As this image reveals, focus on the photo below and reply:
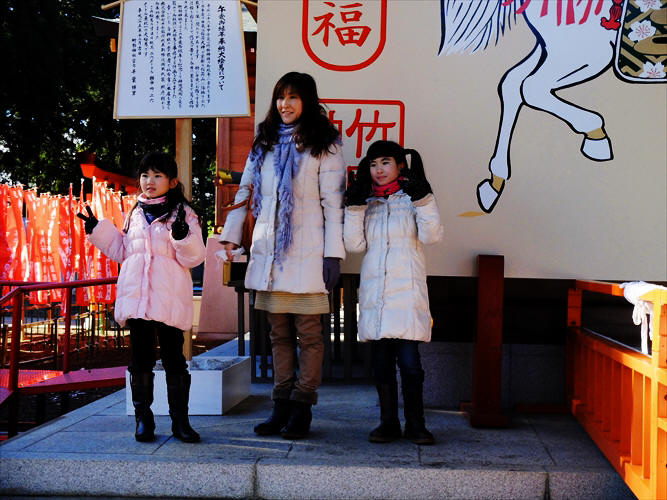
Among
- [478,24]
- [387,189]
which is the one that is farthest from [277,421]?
[478,24]

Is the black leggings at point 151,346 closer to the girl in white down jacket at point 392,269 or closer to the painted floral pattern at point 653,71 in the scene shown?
the girl in white down jacket at point 392,269

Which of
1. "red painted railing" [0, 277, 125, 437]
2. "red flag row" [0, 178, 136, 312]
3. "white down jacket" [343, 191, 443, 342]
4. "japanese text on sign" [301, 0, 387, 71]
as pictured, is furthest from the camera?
"red flag row" [0, 178, 136, 312]

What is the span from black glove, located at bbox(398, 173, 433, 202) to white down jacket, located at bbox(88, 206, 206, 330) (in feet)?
4.08

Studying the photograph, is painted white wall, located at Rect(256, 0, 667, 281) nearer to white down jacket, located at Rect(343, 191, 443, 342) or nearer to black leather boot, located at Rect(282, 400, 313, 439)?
white down jacket, located at Rect(343, 191, 443, 342)

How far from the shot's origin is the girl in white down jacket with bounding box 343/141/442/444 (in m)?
4.20

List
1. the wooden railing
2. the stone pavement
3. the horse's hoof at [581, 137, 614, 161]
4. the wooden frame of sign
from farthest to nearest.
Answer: the wooden frame of sign → the horse's hoof at [581, 137, 614, 161] → the stone pavement → the wooden railing

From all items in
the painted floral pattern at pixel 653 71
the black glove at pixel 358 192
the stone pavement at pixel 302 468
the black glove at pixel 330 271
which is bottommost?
the stone pavement at pixel 302 468

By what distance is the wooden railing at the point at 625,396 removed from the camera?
10.2 ft

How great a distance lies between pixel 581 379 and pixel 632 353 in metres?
1.33

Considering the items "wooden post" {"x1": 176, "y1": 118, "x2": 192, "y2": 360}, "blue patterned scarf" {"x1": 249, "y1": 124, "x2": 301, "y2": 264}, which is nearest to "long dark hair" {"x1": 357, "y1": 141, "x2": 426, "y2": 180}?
"blue patterned scarf" {"x1": 249, "y1": 124, "x2": 301, "y2": 264}

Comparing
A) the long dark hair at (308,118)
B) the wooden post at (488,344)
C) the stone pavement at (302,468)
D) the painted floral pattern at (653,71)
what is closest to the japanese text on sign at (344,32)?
the long dark hair at (308,118)

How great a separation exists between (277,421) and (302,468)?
0.76 meters

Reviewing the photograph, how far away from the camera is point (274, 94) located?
14.3ft

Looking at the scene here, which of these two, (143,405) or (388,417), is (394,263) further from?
(143,405)
